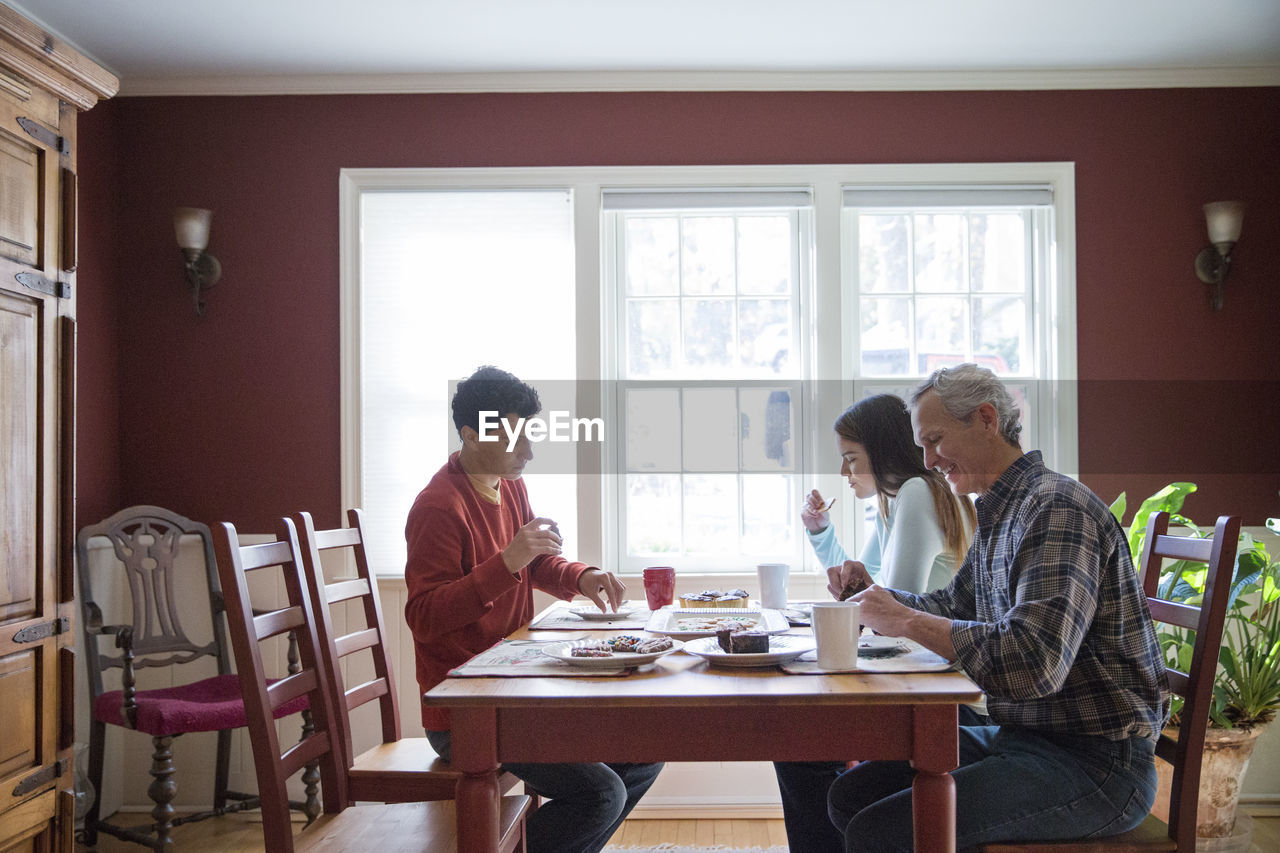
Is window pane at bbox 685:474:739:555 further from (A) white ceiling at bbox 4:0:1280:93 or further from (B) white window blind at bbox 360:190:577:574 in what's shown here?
(A) white ceiling at bbox 4:0:1280:93

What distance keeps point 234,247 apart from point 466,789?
2.76 meters

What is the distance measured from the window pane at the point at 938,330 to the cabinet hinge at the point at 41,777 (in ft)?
9.70

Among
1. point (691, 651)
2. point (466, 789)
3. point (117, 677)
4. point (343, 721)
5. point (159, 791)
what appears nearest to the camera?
point (466, 789)

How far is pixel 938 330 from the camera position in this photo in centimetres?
371

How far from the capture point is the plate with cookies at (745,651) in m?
1.67

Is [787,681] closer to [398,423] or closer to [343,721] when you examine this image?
[343,721]

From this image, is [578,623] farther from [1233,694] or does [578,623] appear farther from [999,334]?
[999,334]

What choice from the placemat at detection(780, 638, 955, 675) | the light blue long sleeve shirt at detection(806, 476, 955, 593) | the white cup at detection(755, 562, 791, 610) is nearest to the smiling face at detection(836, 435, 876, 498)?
the light blue long sleeve shirt at detection(806, 476, 955, 593)

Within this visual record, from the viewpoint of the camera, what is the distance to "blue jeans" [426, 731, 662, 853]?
1.94 m

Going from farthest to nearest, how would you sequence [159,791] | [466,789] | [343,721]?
[159,791] < [343,721] < [466,789]

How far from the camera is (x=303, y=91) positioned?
368 centimetres

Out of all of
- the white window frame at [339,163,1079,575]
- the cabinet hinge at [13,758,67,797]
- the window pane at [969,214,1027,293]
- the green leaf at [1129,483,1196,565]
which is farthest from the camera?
the window pane at [969,214,1027,293]

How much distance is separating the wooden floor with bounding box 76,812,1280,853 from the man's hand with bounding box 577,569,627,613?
3.95 ft

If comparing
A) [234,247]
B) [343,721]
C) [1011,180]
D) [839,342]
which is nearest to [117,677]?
[234,247]
